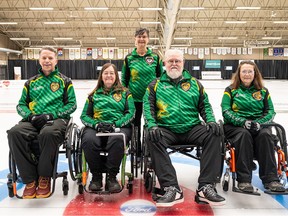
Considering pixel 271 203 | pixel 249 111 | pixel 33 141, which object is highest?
pixel 249 111

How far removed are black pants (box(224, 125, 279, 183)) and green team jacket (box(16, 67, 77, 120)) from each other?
147 centimetres

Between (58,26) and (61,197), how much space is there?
76.6 feet

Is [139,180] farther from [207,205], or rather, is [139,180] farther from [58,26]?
[58,26]

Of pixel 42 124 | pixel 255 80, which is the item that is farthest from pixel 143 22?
pixel 42 124

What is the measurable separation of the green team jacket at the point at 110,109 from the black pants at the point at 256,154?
3.10 ft

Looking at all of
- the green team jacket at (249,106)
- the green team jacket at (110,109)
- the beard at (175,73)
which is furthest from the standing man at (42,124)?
the green team jacket at (249,106)

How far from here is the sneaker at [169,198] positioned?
2.12m

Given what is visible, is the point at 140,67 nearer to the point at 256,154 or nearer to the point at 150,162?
the point at 150,162

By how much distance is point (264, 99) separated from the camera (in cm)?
271

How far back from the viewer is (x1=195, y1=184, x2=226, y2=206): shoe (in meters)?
2.15

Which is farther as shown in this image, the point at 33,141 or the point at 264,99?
the point at 264,99

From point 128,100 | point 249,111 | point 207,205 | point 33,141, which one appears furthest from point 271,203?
point 33,141

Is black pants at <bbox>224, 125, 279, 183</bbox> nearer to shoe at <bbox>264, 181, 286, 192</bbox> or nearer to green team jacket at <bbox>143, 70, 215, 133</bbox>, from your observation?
shoe at <bbox>264, 181, 286, 192</bbox>

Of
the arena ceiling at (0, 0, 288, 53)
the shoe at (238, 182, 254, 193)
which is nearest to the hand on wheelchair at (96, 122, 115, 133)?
the shoe at (238, 182, 254, 193)
